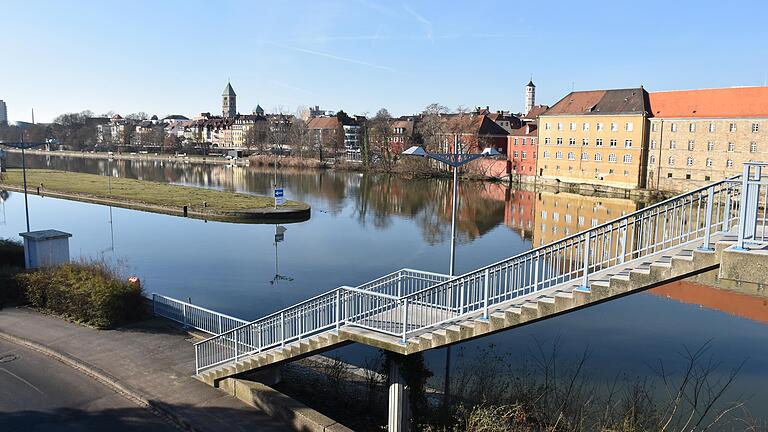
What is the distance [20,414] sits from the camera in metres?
11.5

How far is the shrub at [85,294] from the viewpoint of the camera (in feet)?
54.7

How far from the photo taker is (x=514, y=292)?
9758mm

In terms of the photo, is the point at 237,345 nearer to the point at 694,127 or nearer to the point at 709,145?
the point at 709,145

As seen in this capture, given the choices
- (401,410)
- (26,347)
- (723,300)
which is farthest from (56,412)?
(723,300)

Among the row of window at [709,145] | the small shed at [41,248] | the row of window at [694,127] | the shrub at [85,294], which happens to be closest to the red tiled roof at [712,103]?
the row of window at [694,127]

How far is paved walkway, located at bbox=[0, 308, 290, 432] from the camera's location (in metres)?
11.6

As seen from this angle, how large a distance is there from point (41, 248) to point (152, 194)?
39060 mm

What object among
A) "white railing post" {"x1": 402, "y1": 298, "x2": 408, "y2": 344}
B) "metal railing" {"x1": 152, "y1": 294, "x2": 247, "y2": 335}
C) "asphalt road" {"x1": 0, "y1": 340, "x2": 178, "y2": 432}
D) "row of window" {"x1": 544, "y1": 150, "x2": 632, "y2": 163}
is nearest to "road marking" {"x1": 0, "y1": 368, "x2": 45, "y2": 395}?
"asphalt road" {"x1": 0, "y1": 340, "x2": 178, "y2": 432}

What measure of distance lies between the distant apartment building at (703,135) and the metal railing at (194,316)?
54.4m

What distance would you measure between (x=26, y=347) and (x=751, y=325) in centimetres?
2288

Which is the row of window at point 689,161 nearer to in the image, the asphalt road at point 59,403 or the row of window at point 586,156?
the row of window at point 586,156

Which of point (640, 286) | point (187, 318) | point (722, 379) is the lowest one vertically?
point (722, 379)

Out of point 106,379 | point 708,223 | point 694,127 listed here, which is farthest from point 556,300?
point 694,127

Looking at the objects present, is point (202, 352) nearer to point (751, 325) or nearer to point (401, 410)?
point (401, 410)
